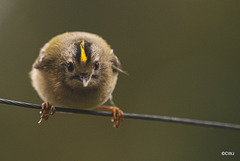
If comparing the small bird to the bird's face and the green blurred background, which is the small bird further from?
the green blurred background

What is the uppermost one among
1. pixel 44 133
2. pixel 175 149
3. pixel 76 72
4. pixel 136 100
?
pixel 76 72

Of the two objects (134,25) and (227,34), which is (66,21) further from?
(227,34)

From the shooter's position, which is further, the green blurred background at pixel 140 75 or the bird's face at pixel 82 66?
the green blurred background at pixel 140 75

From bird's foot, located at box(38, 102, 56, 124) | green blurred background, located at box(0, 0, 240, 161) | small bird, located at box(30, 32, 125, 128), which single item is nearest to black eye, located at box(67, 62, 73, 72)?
small bird, located at box(30, 32, 125, 128)

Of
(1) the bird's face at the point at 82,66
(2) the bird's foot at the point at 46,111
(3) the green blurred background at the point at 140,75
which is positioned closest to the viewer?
(1) the bird's face at the point at 82,66

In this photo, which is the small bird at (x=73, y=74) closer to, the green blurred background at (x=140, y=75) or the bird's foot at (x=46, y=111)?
the bird's foot at (x=46, y=111)

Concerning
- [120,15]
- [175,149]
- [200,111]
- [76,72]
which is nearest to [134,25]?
[120,15]

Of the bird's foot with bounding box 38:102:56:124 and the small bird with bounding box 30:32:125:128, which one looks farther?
the bird's foot with bounding box 38:102:56:124

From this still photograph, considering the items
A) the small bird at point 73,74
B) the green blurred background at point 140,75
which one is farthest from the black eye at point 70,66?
the green blurred background at point 140,75
